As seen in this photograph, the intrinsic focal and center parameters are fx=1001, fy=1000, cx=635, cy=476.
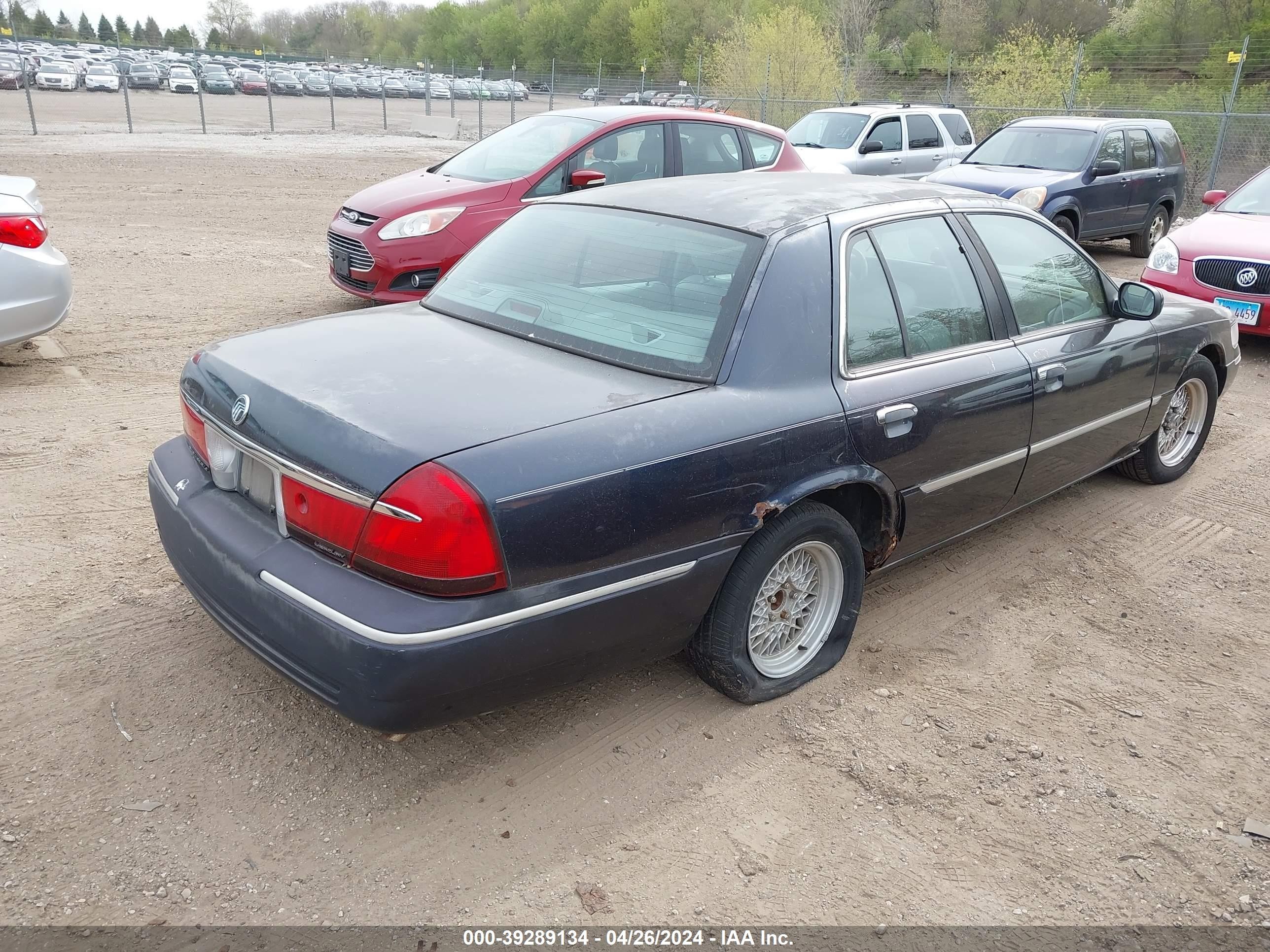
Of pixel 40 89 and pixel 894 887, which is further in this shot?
pixel 40 89

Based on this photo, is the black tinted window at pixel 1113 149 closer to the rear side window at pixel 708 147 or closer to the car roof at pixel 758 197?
the rear side window at pixel 708 147

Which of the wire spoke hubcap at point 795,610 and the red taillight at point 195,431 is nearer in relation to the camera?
the red taillight at point 195,431

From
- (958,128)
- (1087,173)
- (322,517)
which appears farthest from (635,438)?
(958,128)

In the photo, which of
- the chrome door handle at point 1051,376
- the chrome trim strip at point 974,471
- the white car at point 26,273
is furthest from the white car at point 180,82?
the chrome trim strip at point 974,471

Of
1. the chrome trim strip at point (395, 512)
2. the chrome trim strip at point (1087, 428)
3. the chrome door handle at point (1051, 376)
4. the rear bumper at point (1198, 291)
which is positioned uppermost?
the chrome trim strip at point (395, 512)

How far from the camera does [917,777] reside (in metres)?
3.01

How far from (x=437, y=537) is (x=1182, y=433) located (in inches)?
184

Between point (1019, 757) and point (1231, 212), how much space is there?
25.0ft

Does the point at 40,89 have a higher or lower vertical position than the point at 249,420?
lower

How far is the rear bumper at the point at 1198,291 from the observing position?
779 cm

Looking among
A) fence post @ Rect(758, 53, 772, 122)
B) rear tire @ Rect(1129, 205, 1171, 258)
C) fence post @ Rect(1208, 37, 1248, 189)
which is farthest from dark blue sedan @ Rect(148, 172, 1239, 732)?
fence post @ Rect(758, 53, 772, 122)

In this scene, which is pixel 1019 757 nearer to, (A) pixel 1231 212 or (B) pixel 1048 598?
(B) pixel 1048 598

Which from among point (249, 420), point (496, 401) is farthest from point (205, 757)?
point (496, 401)

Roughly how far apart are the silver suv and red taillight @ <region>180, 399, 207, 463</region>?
11.8 metres
